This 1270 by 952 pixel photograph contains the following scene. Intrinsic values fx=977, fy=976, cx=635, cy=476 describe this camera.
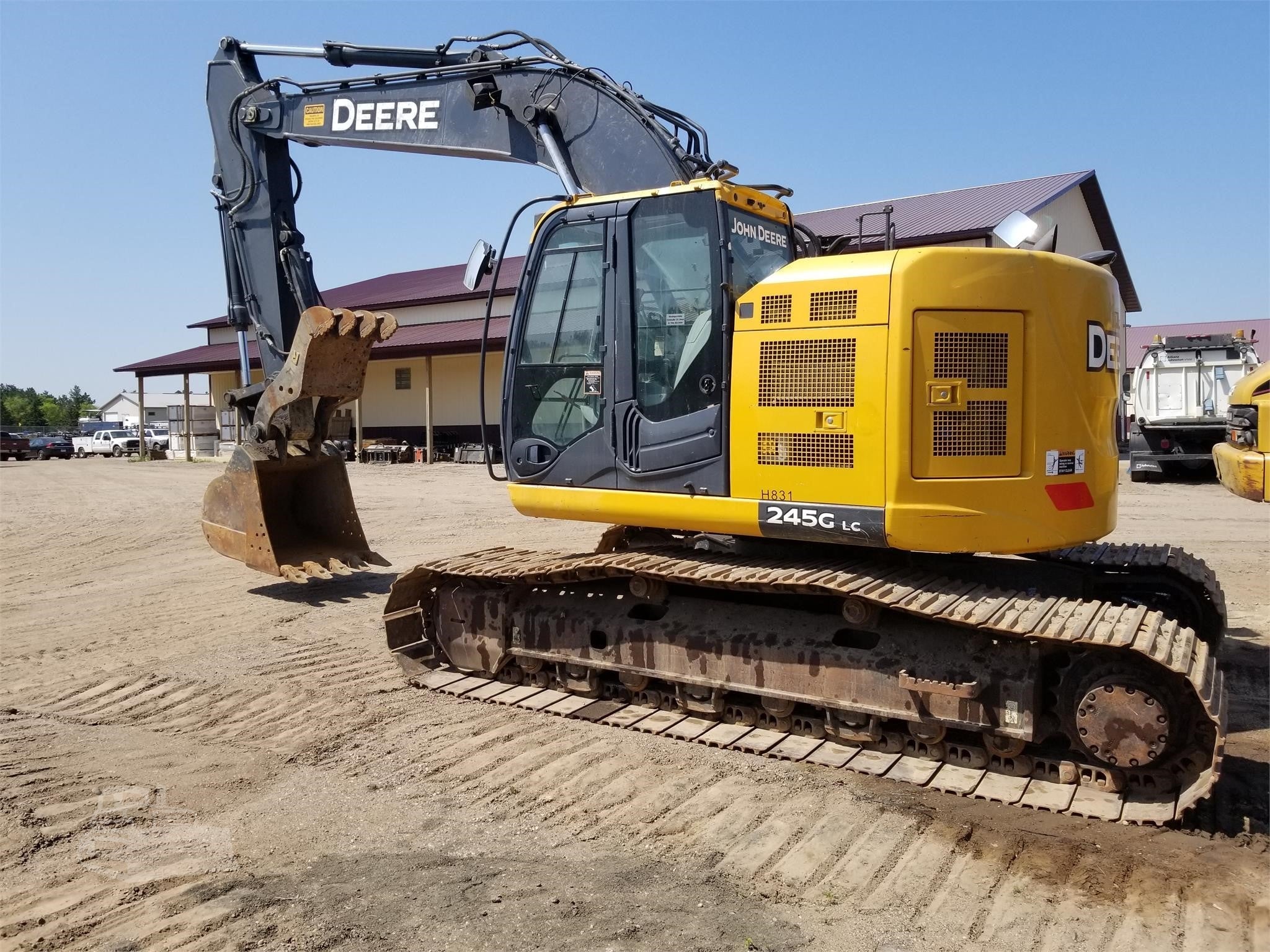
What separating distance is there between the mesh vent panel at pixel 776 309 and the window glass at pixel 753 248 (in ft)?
0.62

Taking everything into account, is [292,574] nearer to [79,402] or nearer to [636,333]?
[636,333]

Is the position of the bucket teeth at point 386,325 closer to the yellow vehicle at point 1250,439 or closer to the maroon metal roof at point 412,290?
the yellow vehicle at point 1250,439

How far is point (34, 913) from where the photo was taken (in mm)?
3564

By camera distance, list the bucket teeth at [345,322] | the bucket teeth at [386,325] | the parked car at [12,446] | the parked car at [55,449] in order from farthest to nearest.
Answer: the parked car at [55,449]
the parked car at [12,446]
the bucket teeth at [386,325]
the bucket teeth at [345,322]

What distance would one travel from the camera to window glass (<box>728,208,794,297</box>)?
5.39 metres

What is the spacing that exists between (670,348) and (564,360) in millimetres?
757

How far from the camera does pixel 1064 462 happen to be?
494cm

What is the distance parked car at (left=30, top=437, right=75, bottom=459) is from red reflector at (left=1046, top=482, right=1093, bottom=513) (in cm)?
4747

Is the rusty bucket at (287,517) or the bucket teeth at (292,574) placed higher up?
the rusty bucket at (287,517)

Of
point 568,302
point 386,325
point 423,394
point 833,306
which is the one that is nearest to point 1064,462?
point 833,306

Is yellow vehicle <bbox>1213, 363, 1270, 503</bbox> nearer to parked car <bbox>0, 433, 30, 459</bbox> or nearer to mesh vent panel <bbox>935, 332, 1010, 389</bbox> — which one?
mesh vent panel <bbox>935, 332, 1010, 389</bbox>

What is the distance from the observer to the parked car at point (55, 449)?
43.4 metres

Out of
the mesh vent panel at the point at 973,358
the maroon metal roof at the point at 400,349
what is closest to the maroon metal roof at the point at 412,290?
the maroon metal roof at the point at 400,349

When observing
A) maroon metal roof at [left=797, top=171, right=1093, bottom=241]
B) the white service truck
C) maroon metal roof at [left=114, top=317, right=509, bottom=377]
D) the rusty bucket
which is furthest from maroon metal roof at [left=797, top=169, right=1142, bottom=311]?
the rusty bucket
